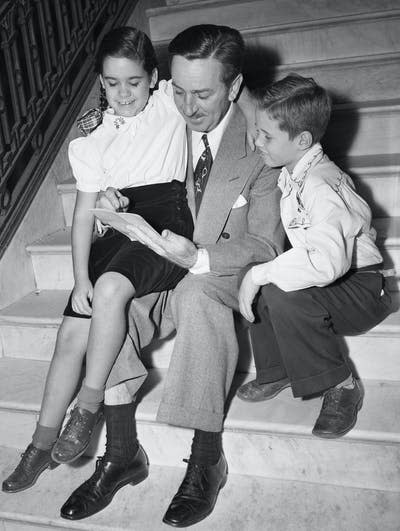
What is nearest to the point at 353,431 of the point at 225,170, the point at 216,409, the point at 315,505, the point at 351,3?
the point at 315,505

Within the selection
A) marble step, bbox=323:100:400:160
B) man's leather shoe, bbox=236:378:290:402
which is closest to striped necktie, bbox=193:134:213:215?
man's leather shoe, bbox=236:378:290:402

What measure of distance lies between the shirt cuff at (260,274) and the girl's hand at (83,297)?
0.55 meters

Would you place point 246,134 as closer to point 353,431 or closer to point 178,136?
point 178,136

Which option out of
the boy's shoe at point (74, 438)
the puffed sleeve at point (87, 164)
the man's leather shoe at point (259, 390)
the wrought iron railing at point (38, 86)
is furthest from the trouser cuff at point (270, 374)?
the wrought iron railing at point (38, 86)

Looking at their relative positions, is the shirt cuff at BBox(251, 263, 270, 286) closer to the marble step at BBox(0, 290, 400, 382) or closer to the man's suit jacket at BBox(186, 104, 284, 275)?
the man's suit jacket at BBox(186, 104, 284, 275)

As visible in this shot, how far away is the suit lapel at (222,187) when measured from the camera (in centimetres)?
197

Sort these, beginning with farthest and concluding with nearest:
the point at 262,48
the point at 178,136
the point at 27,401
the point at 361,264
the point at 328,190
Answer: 1. the point at 262,48
2. the point at 27,401
3. the point at 178,136
4. the point at 361,264
5. the point at 328,190

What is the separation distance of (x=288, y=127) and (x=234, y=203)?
1.03 feet

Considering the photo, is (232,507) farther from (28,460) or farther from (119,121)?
(119,121)

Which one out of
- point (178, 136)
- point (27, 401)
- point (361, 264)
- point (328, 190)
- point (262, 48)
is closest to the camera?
point (328, 190)

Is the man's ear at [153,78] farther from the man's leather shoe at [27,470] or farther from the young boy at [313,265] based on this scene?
the man's leather shoe at [27,470]

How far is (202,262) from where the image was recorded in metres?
1.87

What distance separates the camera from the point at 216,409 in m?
1.83

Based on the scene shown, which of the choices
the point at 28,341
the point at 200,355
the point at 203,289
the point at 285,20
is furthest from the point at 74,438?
the point at 285,20
